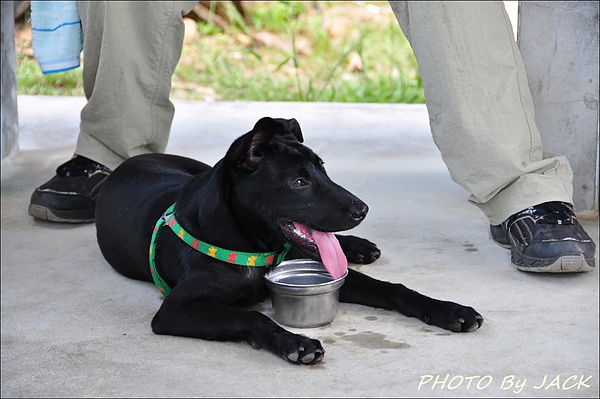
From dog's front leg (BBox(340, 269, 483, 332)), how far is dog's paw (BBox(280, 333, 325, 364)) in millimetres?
355

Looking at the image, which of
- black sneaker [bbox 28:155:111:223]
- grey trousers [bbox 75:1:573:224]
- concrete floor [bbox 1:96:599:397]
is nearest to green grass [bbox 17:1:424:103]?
concrete floor [bbox 1:96:599:397]

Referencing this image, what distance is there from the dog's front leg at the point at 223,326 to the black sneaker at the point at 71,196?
1070 millimetres

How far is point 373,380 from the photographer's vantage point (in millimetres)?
1948

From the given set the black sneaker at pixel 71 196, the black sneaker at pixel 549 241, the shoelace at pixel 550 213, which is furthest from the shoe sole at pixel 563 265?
the black sneaker at pixel 71 196

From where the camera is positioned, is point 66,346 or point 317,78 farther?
point 317,78

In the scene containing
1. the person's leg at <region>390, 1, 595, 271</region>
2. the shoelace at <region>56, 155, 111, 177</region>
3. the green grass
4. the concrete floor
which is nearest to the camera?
the concrete floor

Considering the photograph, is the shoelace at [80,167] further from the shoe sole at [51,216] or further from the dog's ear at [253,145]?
the dog's ear at [253,145]

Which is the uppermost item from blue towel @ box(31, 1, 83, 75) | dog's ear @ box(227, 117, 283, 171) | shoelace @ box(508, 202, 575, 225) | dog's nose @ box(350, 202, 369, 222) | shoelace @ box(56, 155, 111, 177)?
blue towel @ box(31, 1, 83, 75)

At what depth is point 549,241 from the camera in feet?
8.45

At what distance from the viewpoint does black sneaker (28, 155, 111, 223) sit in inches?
125

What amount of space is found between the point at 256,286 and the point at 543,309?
77cm

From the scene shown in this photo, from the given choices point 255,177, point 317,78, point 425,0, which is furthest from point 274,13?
point 255,177

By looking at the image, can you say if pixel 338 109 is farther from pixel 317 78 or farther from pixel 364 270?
pixel 364 270

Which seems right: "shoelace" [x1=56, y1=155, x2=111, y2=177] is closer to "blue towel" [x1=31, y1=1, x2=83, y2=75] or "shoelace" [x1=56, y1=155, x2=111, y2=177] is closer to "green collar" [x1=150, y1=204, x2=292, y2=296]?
"blue towel" [x1=31, y1=1, x2=83, y2=75]
